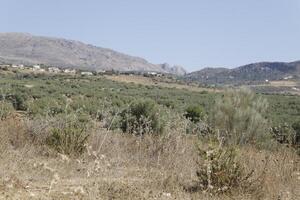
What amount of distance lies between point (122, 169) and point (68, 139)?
1.18 m

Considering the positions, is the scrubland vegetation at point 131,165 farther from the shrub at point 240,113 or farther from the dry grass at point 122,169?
the shrub at point 240,113

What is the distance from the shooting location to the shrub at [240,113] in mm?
19922

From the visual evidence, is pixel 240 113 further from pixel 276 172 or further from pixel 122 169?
pixel 122 169

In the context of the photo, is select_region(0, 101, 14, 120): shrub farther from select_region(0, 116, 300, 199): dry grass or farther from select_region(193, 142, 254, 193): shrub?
select_region(193, 142, 254, 193): shrub

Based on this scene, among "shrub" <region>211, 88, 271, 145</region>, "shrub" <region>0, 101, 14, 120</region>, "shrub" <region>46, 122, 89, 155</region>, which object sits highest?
"shrub" <region>0, 101, 14, 120</region>

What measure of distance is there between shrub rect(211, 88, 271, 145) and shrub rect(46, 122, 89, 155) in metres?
10.7

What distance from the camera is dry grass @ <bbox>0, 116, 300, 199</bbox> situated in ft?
18.5

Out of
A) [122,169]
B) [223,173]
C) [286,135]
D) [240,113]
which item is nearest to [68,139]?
[122,169]

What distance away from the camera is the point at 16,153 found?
7387 mm

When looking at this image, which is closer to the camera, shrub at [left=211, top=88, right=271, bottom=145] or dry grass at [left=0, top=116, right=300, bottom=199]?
dry grass at [left=0, top=116, right=300, bottom=199]

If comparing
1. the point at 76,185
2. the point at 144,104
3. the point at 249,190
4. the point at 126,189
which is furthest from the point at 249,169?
the point at 144,104

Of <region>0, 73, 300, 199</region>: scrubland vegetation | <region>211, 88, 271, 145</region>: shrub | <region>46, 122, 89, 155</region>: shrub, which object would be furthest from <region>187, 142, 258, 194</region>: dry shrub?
<region>211, 88, 271, 145</region>: shrub

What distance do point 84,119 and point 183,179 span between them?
3.78m

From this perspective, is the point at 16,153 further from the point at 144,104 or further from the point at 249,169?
the point at 144,104
